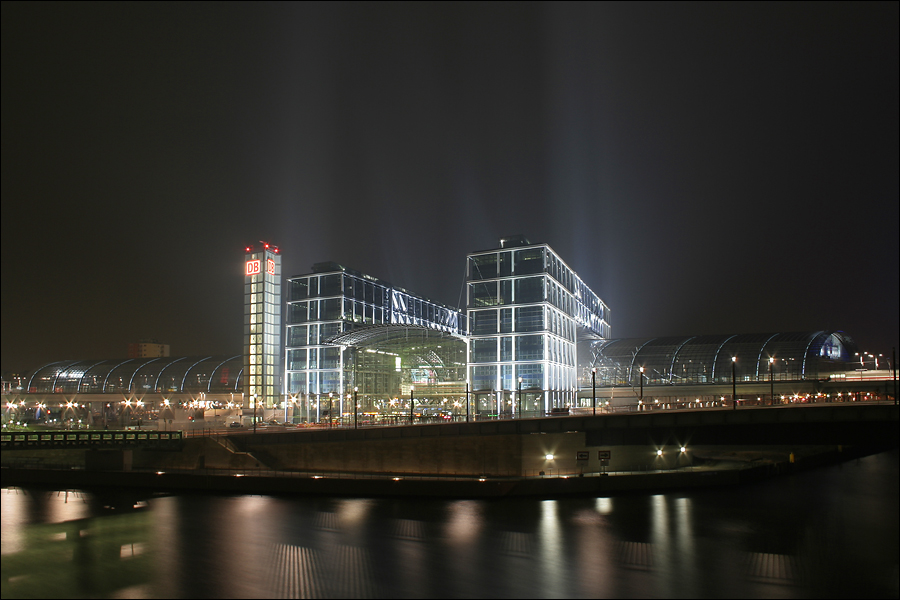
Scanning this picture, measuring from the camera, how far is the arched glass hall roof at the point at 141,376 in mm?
134650

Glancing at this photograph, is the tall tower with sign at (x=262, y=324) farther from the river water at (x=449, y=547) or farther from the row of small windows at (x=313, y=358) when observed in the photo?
the river water at (x=449, y=547)

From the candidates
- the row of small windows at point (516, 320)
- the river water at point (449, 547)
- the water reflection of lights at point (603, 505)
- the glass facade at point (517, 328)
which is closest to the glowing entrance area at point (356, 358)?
the row of small windows at point (516, 320)

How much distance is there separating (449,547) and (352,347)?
6826 cm

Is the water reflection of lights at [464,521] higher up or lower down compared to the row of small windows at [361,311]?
lower down

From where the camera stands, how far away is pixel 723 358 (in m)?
106

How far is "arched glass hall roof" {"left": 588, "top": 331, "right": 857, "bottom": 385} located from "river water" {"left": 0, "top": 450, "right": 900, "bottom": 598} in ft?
158

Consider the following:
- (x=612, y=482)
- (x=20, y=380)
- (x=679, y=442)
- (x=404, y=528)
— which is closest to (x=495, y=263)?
(x=679, y=442)

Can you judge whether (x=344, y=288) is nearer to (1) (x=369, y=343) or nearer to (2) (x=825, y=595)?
(1) (x=369, y=343)

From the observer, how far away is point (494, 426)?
198ft

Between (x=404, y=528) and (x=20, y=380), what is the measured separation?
504 feet

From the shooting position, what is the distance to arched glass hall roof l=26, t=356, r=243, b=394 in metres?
135

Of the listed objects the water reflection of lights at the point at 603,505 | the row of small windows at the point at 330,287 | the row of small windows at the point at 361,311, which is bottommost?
the water reflection of lights at the point at 603,505

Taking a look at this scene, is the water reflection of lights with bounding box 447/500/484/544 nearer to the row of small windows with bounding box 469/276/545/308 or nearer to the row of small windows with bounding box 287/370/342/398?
the row of small windows with bounding box 469/276/545/308

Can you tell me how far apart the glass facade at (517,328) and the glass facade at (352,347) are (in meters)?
5.16
